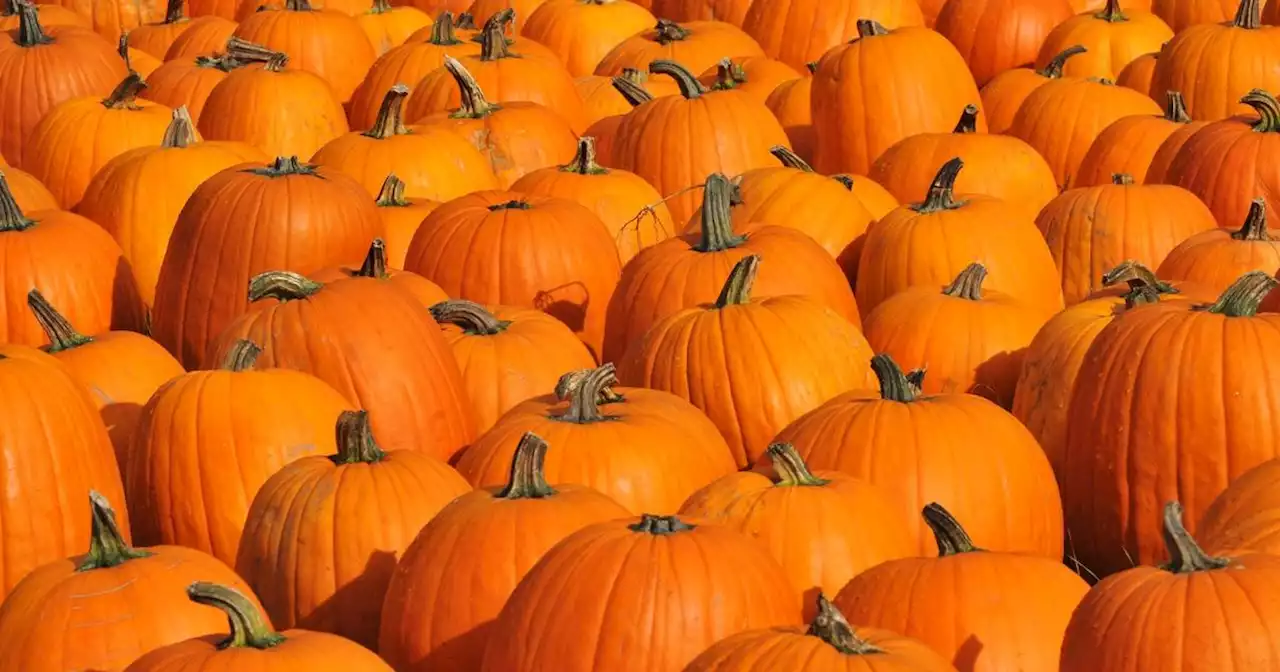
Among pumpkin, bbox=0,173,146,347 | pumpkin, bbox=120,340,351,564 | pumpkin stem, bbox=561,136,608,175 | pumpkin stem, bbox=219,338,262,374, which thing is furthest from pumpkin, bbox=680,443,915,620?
pumpkin stem, bbox=561,136,608,175

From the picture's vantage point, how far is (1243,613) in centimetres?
316

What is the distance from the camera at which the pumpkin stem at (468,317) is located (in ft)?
17.3

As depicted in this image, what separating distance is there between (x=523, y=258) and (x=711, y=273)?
0.69 meters

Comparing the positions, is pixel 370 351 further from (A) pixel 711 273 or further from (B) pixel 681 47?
(B) pixel 681 47

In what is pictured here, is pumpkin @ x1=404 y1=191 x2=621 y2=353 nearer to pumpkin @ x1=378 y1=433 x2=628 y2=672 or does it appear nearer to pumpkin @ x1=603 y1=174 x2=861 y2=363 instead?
pumpkin @ x1=603 y1=174 x2=861 y2=363

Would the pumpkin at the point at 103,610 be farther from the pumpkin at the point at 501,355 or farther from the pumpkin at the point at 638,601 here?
the pumpkin at the point at 501,355

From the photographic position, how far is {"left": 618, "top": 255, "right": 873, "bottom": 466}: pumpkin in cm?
498

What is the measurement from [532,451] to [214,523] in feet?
3.76

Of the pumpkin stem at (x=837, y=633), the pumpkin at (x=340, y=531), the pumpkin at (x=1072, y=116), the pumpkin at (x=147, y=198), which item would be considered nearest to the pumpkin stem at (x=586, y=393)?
the pumpkin at (x=340, y=531)

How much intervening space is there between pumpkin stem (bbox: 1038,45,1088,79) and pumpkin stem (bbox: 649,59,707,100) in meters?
1.74

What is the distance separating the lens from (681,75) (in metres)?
7.06

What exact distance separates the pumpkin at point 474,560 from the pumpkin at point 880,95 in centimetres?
387

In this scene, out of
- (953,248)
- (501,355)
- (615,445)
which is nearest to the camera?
(615,445)

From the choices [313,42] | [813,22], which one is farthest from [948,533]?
[313,42]
